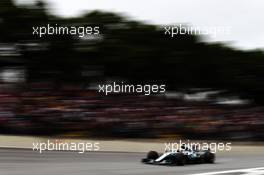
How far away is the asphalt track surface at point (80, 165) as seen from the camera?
10297 millimetres

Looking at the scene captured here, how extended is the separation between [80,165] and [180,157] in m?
1.67

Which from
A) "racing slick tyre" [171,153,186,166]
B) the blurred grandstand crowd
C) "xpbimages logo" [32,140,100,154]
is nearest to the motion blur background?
the blurred grandstand crowd

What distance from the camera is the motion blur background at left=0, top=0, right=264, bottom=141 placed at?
69.2 ft

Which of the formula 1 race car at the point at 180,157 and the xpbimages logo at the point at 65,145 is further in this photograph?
the xpbimages logo at the point at 65,145

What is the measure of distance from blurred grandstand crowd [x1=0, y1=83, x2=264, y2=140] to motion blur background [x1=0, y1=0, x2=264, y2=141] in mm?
35

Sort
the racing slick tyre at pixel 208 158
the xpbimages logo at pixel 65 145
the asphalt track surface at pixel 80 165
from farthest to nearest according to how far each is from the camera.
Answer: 1. the xpbimages logo at pixel 65 145
2. the racing slick tyre at pixel 208 158
3. the asphalt track surface at pixel 80 165

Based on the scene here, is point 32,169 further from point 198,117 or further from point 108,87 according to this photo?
point 108,87

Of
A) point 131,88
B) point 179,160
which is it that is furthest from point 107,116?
point 179,160

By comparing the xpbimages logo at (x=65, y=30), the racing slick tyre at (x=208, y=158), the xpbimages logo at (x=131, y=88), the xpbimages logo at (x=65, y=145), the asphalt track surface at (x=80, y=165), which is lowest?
the xpbimages logo at (x=65, y=145)

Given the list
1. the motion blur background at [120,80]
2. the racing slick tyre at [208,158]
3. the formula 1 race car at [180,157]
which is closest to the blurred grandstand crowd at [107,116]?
the motion blur background at [120,80]

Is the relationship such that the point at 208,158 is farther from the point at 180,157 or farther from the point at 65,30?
the point at 65,30

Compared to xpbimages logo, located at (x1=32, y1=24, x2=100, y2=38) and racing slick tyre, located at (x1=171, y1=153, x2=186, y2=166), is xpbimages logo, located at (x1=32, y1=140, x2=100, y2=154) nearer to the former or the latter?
racing slick tyre, located at (x1=171, y1=153, x2=186, y2=166)

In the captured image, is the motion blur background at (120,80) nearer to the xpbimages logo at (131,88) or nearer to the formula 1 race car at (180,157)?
the xpbimages logo at (131,88)

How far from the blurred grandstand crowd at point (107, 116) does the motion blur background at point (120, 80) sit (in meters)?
0.03
